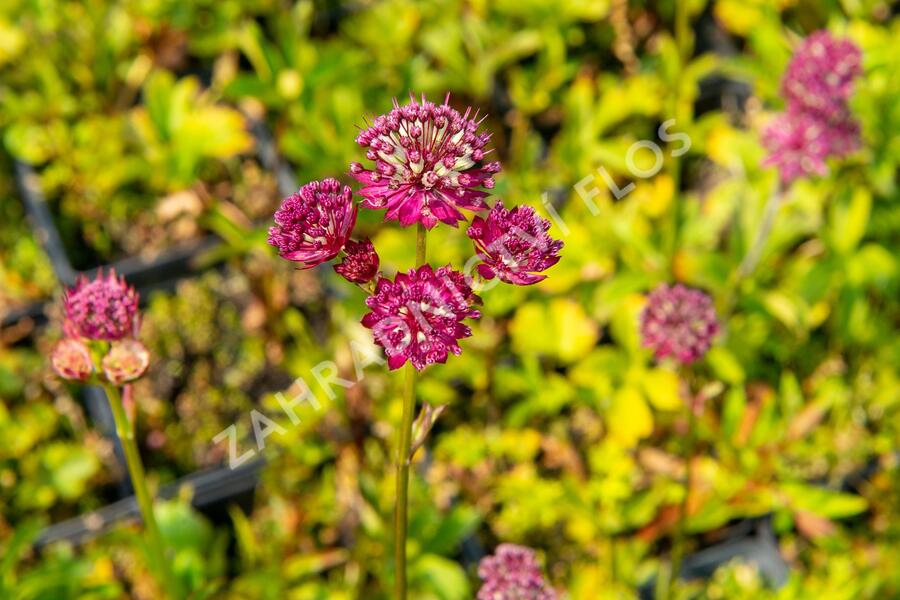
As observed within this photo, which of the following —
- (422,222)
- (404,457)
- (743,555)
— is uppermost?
(422,222)

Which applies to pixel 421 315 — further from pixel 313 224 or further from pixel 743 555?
pixel 743 555

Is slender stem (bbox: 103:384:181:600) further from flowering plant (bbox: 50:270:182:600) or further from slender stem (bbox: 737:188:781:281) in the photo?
slender stem (bbox: 737:188:781:281)

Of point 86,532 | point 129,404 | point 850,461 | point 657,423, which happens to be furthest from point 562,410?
point 129,404

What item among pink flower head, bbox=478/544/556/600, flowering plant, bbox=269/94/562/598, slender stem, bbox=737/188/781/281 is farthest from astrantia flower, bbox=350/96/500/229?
slender stem, bbox=737/188/781/281

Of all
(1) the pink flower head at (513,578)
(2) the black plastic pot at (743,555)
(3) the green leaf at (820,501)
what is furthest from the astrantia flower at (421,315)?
(2) the black plastic pot at (743,555)

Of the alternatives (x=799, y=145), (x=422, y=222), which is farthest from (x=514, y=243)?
(x=799, y=145)

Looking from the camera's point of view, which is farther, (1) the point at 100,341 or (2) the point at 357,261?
(1) the point at 100,341
